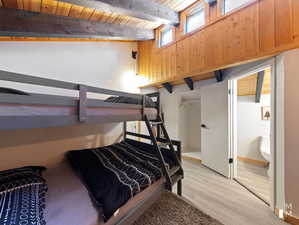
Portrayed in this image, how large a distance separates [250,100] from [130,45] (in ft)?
11.0

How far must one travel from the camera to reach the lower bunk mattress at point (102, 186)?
1.08 meters

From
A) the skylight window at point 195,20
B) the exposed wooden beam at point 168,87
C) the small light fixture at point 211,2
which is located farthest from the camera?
the exposed wooden beam at point 168,87

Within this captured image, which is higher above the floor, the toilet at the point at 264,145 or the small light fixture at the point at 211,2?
the small light fixture at the point at 211,2

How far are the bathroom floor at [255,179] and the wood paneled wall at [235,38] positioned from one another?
1930 millimetres

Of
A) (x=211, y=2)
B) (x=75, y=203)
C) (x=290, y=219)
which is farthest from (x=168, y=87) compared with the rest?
(x=75, y=203)

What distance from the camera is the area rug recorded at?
1.50 metres

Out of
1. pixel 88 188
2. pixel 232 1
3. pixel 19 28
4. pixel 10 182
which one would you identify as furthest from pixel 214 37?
pixel 10 182

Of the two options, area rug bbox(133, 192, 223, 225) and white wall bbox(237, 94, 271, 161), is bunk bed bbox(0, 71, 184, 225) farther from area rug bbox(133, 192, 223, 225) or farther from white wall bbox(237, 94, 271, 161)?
white wall bbox(237, 94, 271, 161)

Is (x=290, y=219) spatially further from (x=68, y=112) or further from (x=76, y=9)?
(x=76, y=9)

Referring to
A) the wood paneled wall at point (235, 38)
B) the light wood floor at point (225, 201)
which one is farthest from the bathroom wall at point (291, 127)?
the light wood floor at point (225, 201)

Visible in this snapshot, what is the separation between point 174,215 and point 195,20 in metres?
3.16

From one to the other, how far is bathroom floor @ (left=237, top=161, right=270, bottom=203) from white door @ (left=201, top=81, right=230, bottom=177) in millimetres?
332

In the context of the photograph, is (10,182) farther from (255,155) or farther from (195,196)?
(255,155)

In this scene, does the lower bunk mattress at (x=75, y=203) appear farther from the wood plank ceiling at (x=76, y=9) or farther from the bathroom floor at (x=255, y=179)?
the wood plank ceiling at (x=76, y=9)
